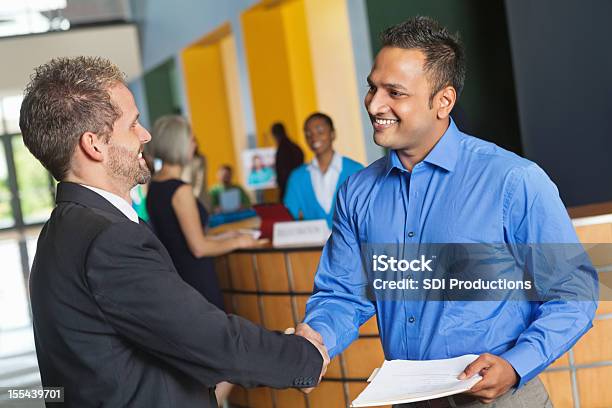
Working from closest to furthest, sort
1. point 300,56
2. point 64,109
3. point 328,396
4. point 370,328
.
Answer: point 64,109 < point 370,328 < point 328,396 < point 300,56

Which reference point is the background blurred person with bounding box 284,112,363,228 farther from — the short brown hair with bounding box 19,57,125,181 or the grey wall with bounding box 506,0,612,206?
the short brown hair with bounding box 19,57,125,181

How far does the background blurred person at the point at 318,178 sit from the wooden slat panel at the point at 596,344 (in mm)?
1875

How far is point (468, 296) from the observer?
1.88 m

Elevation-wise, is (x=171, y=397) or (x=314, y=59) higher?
(x=314, y=59)

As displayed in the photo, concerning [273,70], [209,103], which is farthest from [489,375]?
[209,103]

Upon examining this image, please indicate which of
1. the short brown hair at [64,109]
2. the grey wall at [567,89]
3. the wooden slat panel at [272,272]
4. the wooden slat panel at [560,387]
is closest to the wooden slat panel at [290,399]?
the wooden slat panel at [272,272]

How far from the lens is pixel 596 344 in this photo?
11.7 ft

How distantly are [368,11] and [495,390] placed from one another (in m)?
6.94

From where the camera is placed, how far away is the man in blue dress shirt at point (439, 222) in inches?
72.1

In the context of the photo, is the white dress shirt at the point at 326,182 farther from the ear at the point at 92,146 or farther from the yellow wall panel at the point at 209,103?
the yellow wall panel at the point at 209,103

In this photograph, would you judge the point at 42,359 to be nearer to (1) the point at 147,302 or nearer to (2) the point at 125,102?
(1) the point at 147,302

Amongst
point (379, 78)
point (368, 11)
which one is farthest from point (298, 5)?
point (379, 78)

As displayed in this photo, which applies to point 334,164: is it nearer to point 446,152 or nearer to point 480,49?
point 446,152

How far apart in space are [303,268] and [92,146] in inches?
101
